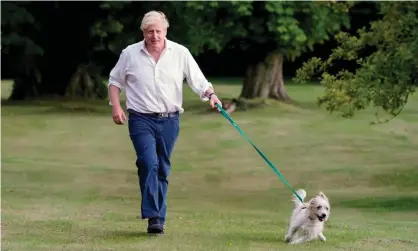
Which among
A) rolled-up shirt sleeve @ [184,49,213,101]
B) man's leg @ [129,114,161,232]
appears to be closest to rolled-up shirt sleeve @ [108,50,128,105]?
A: man's leg @ [129,114,161,232]

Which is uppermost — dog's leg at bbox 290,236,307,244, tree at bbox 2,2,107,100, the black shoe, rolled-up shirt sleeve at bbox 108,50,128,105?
rolled-up shirt sleeve at bbox 108,50,128,105

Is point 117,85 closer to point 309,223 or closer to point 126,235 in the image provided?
point 126,235

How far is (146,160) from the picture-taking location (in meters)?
9.73

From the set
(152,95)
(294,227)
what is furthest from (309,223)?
(152,95)

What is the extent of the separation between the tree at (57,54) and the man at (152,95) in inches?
1282

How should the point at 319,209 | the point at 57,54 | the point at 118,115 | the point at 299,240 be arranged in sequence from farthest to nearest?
Result: 1. the point at 57,54
2. the point at 118,115
3. the point at 299,240
4. the point at 319,209

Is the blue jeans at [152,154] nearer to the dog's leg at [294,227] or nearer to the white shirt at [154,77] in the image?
the white shirt at [154,77]

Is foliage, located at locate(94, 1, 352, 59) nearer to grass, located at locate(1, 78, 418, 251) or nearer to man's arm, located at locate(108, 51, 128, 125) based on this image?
grass, located at locate(1, 78, 418, 251)

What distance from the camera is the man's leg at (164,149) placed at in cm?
992

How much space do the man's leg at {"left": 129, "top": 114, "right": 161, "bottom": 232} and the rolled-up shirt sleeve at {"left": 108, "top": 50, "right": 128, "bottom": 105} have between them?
13.6 inches

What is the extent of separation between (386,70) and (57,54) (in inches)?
1100

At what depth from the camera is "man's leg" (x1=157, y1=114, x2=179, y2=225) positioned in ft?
32.6

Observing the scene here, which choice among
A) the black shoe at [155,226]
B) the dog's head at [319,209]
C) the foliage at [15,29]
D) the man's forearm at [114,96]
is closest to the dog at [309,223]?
the dog's head at [319,209]

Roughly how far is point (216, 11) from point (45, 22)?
8.17 meters
